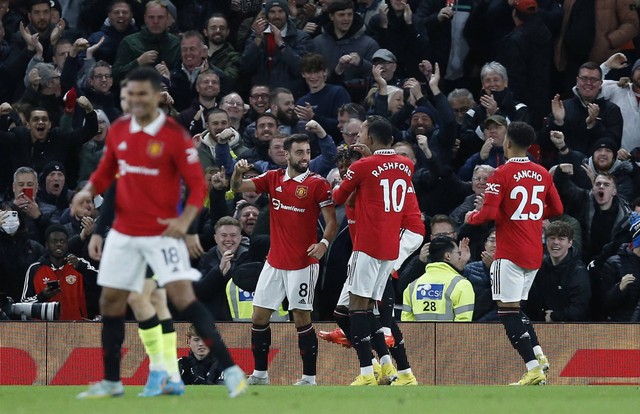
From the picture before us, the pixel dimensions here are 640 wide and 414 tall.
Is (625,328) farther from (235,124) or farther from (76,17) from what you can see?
(76,17)

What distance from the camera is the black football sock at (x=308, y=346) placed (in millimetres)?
13883

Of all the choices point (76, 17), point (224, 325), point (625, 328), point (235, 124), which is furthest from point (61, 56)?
point (625, 328)

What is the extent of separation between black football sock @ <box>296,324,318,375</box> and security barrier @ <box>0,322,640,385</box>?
1.00 m

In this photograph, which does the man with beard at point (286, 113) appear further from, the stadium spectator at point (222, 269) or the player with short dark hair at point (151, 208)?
the player with short dark hair at point (151, 208)

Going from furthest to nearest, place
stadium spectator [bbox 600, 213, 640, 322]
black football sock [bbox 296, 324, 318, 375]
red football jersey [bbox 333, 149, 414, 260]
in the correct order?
1. stadium spectator [bbox 600, 213, 640, 322]
2. black football sock [bbox 296, 324, 318, 375]
3. red football jersey [bbox 333, 149, 414, 260]

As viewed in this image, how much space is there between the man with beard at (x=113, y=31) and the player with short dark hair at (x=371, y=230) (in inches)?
287

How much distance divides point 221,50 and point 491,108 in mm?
4188

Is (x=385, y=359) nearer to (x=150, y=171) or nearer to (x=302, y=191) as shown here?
(x=302, y=191)

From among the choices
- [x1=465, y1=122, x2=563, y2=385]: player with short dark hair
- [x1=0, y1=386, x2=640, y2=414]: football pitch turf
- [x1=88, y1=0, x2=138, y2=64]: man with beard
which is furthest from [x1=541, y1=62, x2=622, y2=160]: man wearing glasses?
[x1=88, y1=0, x2=138, y2=64]: man with beard

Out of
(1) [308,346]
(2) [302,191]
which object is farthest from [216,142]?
(1) [308,346]

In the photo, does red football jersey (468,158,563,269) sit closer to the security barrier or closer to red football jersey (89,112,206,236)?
the security barrier

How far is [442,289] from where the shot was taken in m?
14.9

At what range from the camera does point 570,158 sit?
55.5ft

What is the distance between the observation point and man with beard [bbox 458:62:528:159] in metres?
17.9
